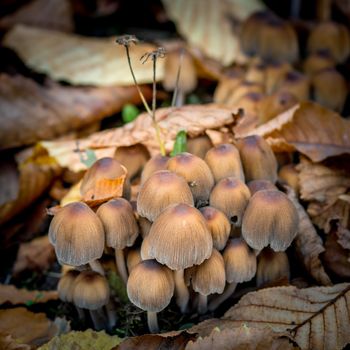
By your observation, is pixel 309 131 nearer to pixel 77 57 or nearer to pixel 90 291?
pixel 90 291

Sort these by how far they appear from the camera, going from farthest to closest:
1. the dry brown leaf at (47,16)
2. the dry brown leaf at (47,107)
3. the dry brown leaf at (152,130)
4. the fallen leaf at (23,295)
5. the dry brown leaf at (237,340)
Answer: the dry brown leaf at (47,16) → the dry brown leaf at (47,107) → the dry brown leaf at (152,130) → the fallen leaf at (23,295) → the dry brown leaf at (237,340)

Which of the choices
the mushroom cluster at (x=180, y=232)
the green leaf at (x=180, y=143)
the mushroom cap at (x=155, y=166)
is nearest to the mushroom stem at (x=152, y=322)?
the mushroom cluster at (x=180, y=232)

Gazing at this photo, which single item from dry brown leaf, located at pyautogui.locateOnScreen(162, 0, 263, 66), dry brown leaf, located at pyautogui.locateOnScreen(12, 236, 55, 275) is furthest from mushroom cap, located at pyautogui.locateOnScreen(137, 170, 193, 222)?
dry brown leaf, located at pyautogui.locateOnScreen(162, 0, 263, 66)

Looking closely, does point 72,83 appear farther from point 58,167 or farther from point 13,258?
point 13,258

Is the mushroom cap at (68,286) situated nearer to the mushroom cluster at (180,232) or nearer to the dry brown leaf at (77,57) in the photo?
Answer: the mushroom cluster at (180,232)

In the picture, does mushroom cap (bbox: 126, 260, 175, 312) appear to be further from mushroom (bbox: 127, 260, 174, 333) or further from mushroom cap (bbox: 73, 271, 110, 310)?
mushroom cap (bbox: 73, 271, 110, 310)

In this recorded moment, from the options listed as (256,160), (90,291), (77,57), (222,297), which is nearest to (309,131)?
(256,160)
